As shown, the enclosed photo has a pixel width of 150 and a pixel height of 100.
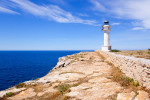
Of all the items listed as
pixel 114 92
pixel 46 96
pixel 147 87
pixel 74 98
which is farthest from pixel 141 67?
pixel 46 96

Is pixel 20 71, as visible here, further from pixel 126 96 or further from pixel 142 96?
pixel 142 96

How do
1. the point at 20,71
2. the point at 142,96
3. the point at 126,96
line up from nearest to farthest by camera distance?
the point at 142,96 < the point at 126,96 < the point at 20,71

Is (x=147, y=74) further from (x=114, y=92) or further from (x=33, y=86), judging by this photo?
(x=33, y=86)

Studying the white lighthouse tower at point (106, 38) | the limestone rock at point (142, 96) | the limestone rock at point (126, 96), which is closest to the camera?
the limestone rock at point (142, 96)

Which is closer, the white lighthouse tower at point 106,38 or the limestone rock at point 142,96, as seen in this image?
the limestone rock at point 142,96

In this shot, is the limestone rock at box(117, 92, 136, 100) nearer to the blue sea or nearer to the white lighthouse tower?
the white lighthouse tower

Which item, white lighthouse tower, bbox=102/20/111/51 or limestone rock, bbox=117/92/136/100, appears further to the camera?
white lighthouse tower, bbox=102/20/111/51

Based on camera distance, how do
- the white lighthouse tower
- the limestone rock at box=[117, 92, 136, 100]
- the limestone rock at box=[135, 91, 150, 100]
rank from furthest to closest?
the white lighthouse tower < the limestone rock at box=[117, 92, 136, 100] < the limestone rock at box=[135, 91, 150, 100]

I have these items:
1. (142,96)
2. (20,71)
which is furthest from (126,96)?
(20,71)

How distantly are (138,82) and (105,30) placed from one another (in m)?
25.0

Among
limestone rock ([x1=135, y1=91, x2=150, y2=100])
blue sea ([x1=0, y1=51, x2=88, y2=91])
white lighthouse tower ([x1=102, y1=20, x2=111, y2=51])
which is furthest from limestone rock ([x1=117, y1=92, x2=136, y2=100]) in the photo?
blue sea ([x1=0, y1=51, x2=88, y2=91])

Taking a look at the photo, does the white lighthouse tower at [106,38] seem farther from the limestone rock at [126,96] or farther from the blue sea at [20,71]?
the limestone rock at [126,96]

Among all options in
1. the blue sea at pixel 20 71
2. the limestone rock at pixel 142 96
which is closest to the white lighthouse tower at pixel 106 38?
the blue sea at pixel 20 71

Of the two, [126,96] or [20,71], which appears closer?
[126,96]
